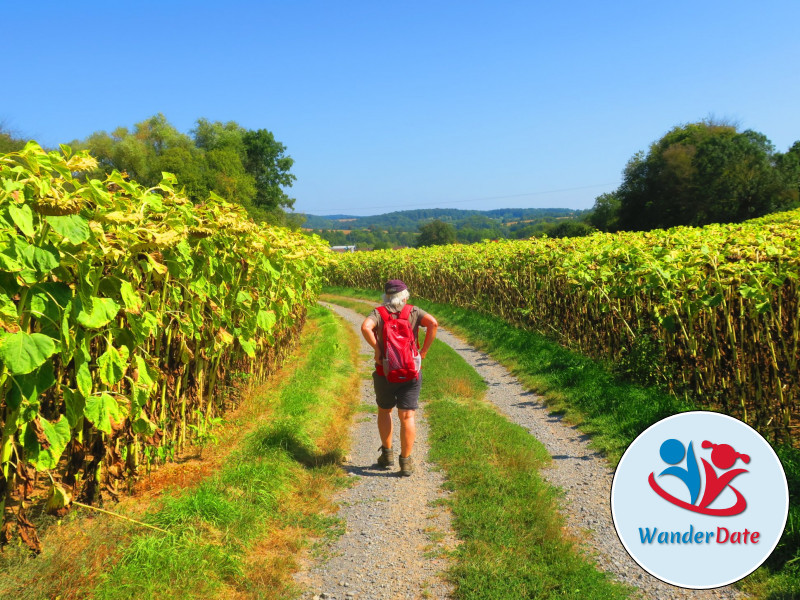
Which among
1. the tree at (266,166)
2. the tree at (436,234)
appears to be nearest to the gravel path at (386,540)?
the tree at (266,166)

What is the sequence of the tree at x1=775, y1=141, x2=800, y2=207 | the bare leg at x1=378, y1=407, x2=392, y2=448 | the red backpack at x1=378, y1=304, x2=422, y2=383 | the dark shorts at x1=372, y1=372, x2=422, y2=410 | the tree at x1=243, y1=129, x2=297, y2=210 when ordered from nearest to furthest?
1. the red backpack at x1=378, y1=304, x2=422, y2=383
2. the dark shorts at x1=372, y1=372, x2=422, y2=410
3. the bare leg at x1=378, y1=407, x2=392, y2=448
4. the tree at x1=775, y1=141, x2=800, y2=207
5. the tree at x1=243, y1=129, x2=297, y2=210

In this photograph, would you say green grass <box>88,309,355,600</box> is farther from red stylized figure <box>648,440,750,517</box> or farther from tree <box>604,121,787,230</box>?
tree <box>604,121,787,230</box>

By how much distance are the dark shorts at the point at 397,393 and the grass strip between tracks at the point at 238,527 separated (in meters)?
0.93

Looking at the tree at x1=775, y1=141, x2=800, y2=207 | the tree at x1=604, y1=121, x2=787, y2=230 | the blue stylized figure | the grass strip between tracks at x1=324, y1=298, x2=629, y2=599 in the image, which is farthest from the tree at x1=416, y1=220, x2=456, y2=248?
the blue stylized figure

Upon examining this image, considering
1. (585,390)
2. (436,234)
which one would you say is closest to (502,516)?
(585,390)

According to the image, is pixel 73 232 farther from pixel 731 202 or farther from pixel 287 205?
pixel 287 205

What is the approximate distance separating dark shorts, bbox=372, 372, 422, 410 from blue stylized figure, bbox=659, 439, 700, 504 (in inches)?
98.1

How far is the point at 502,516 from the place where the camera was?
488 cm

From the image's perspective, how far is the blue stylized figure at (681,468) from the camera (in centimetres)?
397

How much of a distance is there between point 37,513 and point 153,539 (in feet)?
3.12

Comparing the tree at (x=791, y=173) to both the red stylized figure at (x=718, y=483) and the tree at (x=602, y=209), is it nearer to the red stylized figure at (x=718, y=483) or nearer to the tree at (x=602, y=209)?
the tree at (x=602, y=209)

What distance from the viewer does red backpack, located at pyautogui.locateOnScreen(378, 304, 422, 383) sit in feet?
18.5

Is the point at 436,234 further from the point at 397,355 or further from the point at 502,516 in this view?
the point at 502,516

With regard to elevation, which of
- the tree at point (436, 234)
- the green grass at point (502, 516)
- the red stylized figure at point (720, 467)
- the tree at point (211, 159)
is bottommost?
the green grass at point (502, 516)
